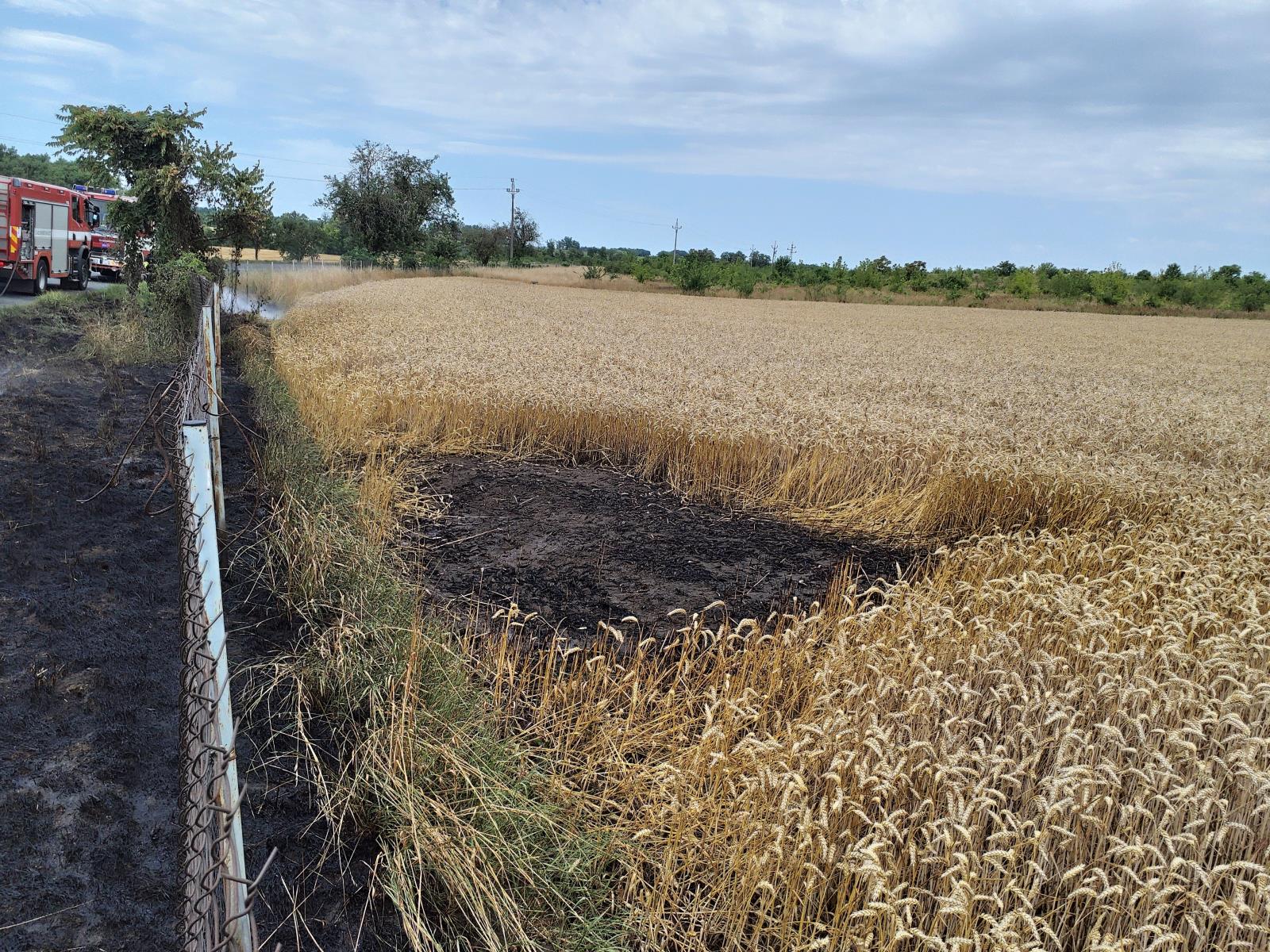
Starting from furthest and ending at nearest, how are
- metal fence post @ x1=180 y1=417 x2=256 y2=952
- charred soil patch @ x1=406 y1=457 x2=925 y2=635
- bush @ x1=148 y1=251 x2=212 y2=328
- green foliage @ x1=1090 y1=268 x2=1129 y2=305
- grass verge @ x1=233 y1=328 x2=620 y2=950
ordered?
green foliage @ x1=1090 y1=268 x2=1129 y2=305, bush @ x1=148 y1=251 x2=212 y2=328, charred soil patch @ x1=406 y1=457 x2=925 y2=635, grass verge @ x1=233 y1=328 x2=620 y2=950, metal fence post @ x1=180 y1=417 x2=256 y2=952

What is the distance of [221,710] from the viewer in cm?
253

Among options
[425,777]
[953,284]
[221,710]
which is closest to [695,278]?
[953,284]

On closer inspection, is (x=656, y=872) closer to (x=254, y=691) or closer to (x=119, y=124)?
(x=254, y=691)

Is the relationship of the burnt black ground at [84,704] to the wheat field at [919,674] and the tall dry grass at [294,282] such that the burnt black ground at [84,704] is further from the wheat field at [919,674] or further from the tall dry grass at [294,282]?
the tall dry grass at [294,282]

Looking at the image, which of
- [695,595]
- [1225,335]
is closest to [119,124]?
[695,595]

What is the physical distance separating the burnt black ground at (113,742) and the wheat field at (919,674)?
2.57 feet

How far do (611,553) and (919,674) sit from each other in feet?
10.7

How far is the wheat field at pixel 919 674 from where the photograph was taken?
300 centimetres

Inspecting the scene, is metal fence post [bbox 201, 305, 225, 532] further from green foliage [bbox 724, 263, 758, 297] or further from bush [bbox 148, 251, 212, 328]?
green foliage [bbox 724, 263, 758, 297]

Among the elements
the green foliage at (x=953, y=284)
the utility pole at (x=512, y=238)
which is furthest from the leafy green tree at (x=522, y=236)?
the green foliage at (x=953, y=284)

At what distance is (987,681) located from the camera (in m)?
4.26

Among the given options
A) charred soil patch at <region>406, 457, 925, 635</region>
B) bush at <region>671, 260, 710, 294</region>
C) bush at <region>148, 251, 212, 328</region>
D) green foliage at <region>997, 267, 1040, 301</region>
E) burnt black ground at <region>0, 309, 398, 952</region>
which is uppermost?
green foliage at <region>997, 267, 1040, 301</region>

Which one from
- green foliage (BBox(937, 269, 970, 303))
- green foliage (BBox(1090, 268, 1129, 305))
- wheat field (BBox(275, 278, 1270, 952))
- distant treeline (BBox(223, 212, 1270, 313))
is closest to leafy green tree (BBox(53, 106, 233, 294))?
wheat field (BBox(275, 278, 1270, 952))

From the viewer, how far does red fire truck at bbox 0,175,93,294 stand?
21375mm
